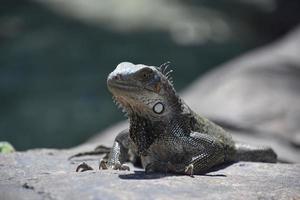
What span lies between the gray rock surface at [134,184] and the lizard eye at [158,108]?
1.99 feet

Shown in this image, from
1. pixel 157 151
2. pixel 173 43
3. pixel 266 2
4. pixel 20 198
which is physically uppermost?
pixel 266 2

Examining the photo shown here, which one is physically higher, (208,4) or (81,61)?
(208,4)

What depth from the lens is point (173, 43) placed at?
2141 cm

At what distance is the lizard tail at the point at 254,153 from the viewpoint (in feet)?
26.0

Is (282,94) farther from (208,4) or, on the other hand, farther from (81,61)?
(208,4)

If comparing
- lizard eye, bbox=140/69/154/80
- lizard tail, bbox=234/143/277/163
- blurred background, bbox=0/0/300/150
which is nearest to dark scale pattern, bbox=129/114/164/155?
lizard eye, bbox=140/69/154/80

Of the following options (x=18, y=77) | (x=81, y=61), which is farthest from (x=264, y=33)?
(x=18, y=77)

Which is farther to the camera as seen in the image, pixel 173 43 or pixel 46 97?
pixel 173 43

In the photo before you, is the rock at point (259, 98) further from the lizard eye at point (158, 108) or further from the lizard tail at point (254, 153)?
the lizard eye at point (158, 108)

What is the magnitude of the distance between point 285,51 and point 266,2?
9608 mm

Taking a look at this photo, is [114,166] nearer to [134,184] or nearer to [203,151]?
[203,151]

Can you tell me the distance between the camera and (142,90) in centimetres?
620

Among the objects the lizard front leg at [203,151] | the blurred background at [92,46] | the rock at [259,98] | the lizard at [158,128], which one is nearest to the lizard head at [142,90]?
the lizard at [158,128]

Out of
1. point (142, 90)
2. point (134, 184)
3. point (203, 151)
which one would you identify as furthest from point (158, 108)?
point (134, 184)
